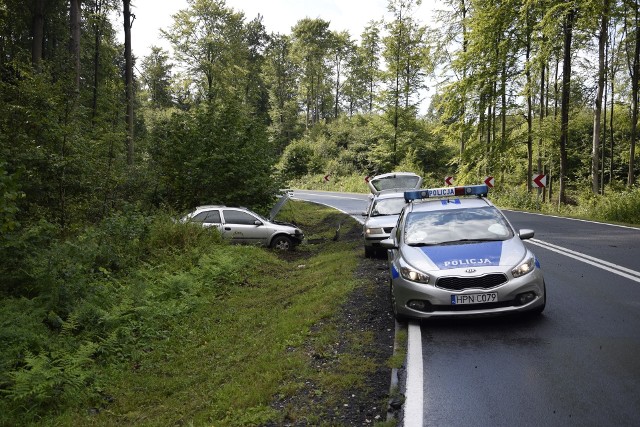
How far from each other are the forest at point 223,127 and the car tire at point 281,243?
337 centimetres

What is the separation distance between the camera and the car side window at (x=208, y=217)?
53.2ft

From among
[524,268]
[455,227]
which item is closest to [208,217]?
[455,227]

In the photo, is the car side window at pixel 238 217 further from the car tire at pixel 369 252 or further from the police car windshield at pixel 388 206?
the car tire at pixel 369 252

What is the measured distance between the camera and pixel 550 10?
2448cm

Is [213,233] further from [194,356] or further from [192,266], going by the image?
[194,356]

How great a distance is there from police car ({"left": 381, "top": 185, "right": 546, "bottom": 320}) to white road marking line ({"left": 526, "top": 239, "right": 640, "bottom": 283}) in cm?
283

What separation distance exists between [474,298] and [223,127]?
15.6 meters

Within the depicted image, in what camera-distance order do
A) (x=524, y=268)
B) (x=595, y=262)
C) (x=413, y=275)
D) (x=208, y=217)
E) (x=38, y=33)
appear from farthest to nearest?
(x=38, y=33), (x=208, y=217), (x=595, y=262), (x=413, y=275), (x=524, y=268)

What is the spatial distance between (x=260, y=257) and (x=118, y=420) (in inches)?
361

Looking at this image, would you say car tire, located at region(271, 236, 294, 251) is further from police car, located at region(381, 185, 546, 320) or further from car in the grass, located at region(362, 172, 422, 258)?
police car, located at region(381, 185, 546, 320)

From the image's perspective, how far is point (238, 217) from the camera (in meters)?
17.0

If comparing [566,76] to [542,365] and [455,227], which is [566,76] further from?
[542,365]

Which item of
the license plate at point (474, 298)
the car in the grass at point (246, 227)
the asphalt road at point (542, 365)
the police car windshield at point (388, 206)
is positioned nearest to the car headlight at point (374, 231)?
the police car windshield at point (388, 206)

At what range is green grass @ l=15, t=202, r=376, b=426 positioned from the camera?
5434 mm
